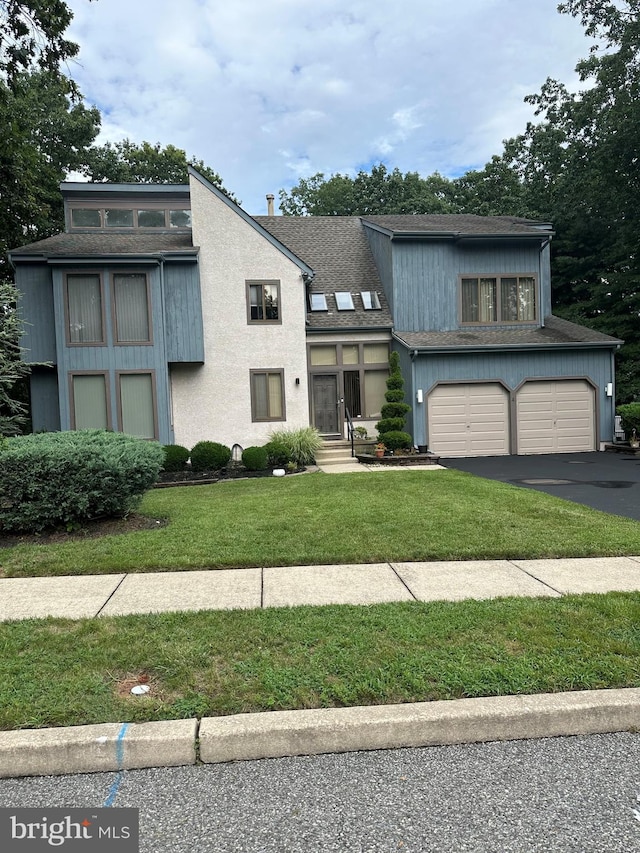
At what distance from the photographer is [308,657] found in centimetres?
345

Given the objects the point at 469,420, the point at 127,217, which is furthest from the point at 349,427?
the point at 127,217

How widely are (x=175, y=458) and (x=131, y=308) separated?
4410 mm

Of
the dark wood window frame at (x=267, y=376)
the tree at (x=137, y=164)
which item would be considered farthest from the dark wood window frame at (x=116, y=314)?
the tree at (x=137, y=164)

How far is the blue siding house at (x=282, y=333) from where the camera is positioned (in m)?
14.6

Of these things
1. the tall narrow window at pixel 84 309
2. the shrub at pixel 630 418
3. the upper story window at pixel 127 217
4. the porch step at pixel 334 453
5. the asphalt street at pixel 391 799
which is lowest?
the asphalt street at pixel 391 799

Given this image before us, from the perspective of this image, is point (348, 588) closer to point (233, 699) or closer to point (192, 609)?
point (192, 609)

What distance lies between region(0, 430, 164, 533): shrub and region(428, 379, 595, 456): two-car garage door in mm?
10962

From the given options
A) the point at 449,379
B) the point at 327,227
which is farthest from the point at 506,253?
the point at 327,227

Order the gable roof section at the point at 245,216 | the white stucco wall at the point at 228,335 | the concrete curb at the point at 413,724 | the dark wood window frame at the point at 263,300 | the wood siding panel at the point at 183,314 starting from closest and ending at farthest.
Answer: the concrete curb at the point at 413,724
the wood siding panel at the point at 183,314
the gable roof section at the point at 245,216
the white stucco wall at the point at 228,335
the dark wood window frame at the point at 263,300

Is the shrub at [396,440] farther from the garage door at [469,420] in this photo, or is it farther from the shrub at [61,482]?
the shrub at [61,482]

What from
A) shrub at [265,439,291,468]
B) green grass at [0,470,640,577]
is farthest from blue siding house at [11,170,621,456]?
green grass at [0,470,640,577]

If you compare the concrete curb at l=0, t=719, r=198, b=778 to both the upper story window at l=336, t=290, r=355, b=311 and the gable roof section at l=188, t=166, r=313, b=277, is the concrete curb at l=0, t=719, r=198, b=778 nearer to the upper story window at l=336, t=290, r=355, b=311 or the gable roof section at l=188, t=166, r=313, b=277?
the gable roof section at l=188, t=166, r=313, b=277

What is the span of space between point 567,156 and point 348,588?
27.9 meters

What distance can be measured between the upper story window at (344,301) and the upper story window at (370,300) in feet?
1.43
